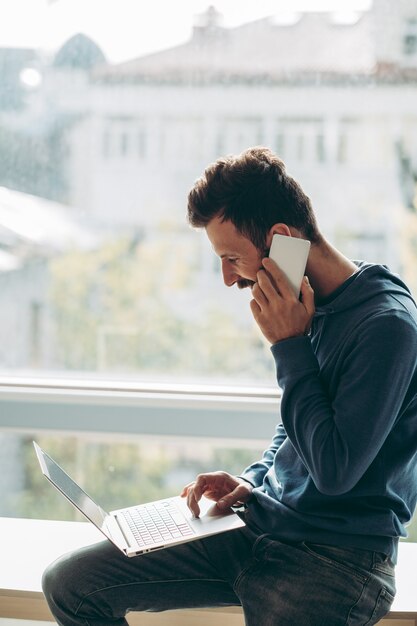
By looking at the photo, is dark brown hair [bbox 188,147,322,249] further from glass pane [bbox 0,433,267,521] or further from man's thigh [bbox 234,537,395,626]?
glass pane [bbox 0,433,267,521]

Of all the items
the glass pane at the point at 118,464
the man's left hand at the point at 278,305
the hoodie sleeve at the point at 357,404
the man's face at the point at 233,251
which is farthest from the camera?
the glass pane at the point at 118,464

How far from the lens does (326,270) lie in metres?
1.38

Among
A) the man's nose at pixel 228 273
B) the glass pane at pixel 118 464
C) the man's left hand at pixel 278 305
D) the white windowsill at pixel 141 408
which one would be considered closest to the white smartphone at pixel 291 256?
the man's left hand at pixel 278 305

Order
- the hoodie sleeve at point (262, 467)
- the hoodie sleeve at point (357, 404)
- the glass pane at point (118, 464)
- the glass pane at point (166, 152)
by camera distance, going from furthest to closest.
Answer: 1. the glass pane at point (118, 464)
2. the glass pane at point (166, 152)
3. the hoodie sleeve at point (262, 467)
4. the hoodie sleeve at point (357, 404)

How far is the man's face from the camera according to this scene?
139 cm

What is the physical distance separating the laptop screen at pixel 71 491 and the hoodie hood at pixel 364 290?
1.74 feet

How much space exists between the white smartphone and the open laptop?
17.2 inches

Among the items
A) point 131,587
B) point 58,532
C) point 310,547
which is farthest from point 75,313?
point 310,547

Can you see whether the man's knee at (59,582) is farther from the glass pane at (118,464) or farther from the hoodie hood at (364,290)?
the glass pane at (118,464)

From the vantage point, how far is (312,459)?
46.9 inches

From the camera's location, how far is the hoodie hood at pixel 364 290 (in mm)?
1287

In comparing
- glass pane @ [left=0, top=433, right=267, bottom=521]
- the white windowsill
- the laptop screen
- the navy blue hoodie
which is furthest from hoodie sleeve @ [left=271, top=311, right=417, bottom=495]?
glass pane @ [left=0, top=433, right=267, bottom=521]

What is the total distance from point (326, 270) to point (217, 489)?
48cm

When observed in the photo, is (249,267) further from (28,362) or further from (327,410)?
(28,362)
